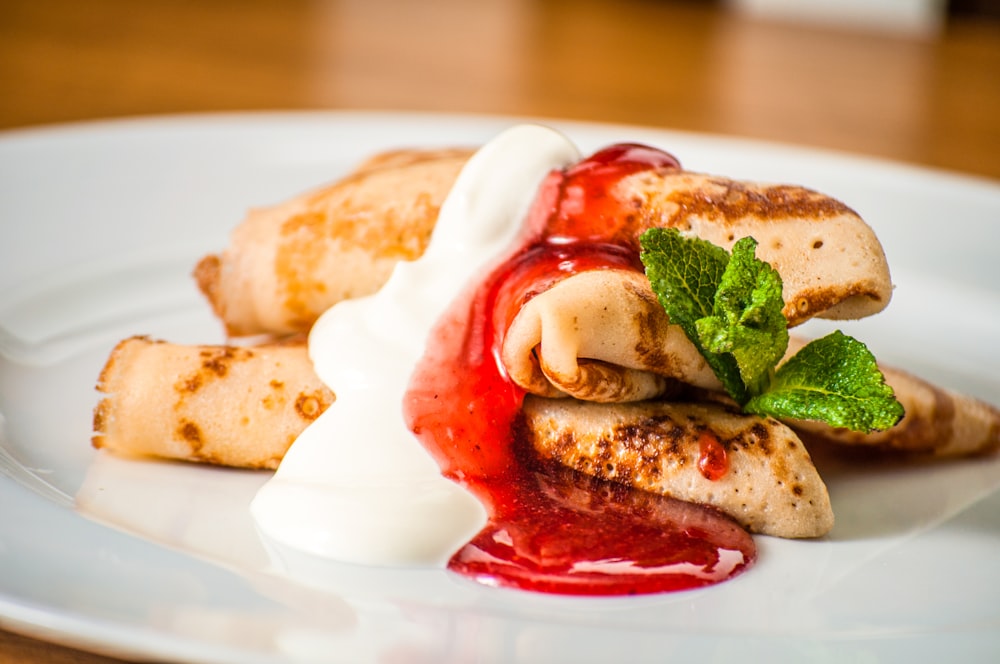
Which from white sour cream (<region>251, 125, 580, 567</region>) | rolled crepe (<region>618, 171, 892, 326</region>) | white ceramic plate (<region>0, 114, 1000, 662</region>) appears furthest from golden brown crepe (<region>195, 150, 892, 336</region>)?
white ceramic plate (<region>0, 114, 1000, 662</region>)

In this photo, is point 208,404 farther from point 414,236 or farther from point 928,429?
point 928,429

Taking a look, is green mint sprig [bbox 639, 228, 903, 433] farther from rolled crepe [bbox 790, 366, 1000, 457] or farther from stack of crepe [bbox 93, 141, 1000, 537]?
rolled crepe [bbox 790, 366, 1000, 457]

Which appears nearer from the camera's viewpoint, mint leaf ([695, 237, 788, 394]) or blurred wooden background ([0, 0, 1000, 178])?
mint leaf ([695, 237, 788, 394])

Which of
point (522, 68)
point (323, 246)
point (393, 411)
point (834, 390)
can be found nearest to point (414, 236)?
point (323, 246)

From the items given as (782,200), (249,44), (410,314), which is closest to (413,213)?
(410,314)

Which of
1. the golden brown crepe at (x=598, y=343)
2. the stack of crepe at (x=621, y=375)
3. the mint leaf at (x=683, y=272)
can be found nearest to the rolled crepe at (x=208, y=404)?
the stack of crepe at (x=621, y=375)

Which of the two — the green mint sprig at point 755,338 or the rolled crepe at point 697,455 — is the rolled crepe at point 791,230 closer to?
the green mint sprig at point 755,338

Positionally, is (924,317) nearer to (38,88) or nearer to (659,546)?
(659,546)
